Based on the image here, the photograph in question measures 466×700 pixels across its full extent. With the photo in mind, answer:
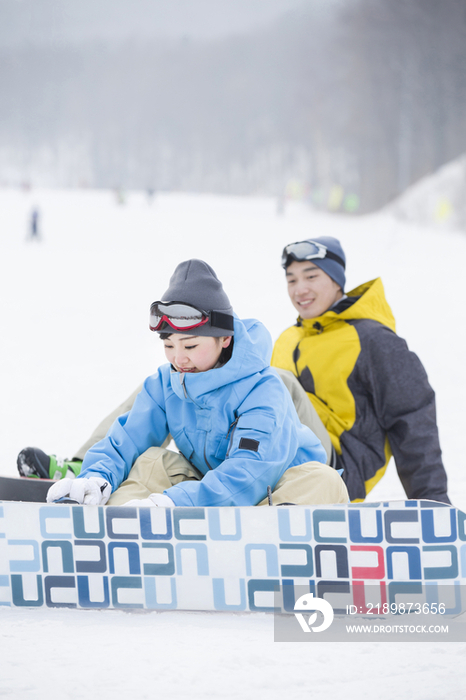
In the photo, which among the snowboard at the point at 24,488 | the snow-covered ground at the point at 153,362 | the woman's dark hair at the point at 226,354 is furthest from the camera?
the snowboard at the point at 24,488

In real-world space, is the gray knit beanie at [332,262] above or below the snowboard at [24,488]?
above

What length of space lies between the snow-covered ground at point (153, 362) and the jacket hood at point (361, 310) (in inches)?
30.6

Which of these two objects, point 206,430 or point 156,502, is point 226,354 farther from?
point 156,502

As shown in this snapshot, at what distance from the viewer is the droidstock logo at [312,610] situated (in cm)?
143

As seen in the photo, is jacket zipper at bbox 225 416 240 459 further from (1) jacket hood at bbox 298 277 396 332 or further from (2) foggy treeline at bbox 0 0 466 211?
(2) foggy treeline at bbox 0 0 466 211

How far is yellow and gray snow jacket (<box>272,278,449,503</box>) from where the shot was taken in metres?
1.95

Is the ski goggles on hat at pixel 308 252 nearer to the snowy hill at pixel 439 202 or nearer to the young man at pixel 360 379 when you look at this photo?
the young man at pixel 360 379

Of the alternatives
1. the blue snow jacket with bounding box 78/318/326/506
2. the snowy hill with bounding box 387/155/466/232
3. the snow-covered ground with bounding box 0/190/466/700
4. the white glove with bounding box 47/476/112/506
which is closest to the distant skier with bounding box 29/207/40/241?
the snow-covered ground with bounding box 0/190/466/700

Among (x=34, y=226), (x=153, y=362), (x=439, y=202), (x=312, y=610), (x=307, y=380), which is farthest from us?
(x=439, y=202)

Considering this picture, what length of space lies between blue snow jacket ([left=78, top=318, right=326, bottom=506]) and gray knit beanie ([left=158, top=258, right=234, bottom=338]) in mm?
60

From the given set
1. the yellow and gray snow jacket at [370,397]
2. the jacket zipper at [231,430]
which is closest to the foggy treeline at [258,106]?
the yellow and gray snow jacket at [370,397]

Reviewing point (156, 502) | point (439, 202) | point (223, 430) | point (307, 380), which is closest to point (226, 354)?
point (223, 430)

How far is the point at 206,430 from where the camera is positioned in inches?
64.2

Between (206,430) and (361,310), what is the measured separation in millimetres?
756
